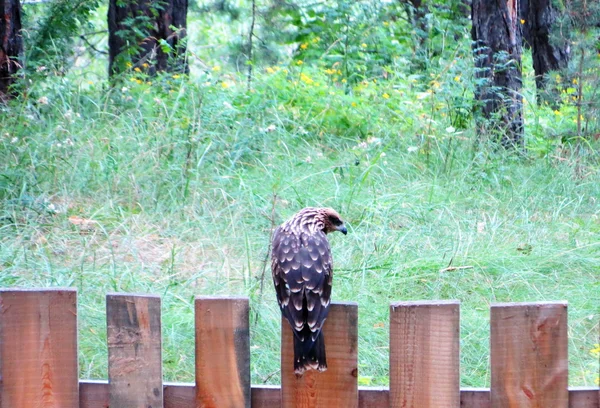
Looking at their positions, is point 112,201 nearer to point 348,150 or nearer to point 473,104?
point 348,150

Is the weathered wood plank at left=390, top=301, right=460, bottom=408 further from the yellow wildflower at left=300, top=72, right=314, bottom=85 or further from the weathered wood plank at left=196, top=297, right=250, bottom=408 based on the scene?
the yellow wildflower at left=300, top=72, right=314, bottom=85

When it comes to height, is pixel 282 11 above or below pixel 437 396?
above

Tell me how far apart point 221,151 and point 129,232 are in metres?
A: 1.75

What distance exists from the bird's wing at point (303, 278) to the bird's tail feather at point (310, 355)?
2 cm

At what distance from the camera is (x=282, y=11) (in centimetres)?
1494

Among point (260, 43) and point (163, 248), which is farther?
point (260, 43)

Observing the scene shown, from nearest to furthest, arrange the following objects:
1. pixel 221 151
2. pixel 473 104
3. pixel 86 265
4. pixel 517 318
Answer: pixel 517 318 < pixel 86 265 < pixel 221 151 < pixel 473 104

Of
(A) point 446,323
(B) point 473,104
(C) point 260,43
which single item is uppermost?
(C) point 260,43

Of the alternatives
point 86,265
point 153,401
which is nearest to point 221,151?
point 86,265

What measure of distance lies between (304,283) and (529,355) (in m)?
0.89

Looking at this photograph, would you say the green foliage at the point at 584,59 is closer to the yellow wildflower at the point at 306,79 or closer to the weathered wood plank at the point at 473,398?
the yellow wildflower at the point at 306,79

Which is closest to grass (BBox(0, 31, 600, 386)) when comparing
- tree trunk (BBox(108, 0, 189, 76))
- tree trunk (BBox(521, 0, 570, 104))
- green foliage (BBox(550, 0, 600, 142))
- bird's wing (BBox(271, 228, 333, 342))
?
green foliage (BBox(550, 0, 600, 142))

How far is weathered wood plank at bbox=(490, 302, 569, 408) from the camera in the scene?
259cm

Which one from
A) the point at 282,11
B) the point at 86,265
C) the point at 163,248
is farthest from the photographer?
the point at 282,11
